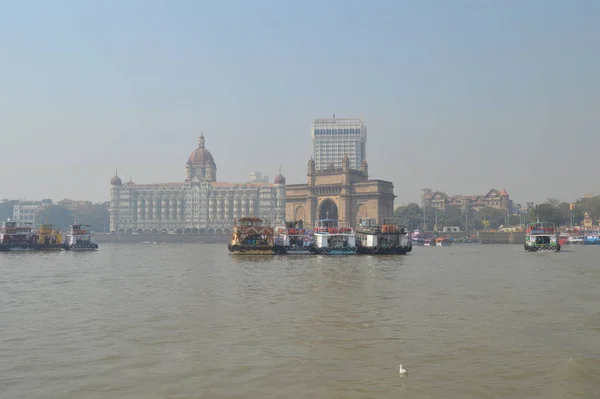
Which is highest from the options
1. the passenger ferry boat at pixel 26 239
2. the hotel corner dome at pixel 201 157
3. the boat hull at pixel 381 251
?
the hotel corner dome at pixel 201 157

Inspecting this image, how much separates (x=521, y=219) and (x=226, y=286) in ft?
485

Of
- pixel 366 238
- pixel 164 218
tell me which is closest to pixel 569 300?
pixel 366 238

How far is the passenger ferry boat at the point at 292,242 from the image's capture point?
2453 inches

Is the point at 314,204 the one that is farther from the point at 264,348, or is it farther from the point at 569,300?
the point at 264,348

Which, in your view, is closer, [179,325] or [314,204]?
[179,325]

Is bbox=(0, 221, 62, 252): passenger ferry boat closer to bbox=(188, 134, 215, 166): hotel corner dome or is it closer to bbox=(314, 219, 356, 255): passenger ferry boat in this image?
bbox=(314, 219, 356, 255): passenger ferry boat

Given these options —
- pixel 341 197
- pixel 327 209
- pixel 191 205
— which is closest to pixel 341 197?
pixel 341 197

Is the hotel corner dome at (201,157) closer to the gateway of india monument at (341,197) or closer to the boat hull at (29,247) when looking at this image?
the gateway of india monument at (341,197)

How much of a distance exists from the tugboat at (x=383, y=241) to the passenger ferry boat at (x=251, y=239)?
339 inches

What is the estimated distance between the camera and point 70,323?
60.5ft

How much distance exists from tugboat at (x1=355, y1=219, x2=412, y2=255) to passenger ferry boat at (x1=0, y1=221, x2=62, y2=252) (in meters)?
37.3

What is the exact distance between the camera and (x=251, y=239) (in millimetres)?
61750

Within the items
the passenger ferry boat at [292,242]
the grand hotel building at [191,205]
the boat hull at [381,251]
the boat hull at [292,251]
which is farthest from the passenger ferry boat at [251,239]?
the grand hotel building at [191,205]

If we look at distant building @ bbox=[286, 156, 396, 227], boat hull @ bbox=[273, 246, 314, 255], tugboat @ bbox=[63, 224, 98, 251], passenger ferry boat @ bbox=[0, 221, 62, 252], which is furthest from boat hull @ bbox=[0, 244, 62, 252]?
distant building @ bbox=[286, 156, 396, 227]
